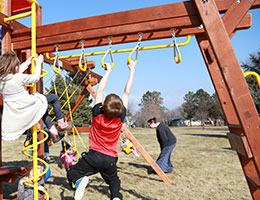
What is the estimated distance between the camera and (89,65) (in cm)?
→ 637

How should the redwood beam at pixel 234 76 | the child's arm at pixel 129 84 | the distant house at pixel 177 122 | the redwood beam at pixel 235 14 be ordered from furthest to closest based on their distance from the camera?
the distant house at pixel 177 122 → the child's arm at pixel 129 84 → the redwood beam at pixel 235 14 → the redwood beam at pixel 234 76

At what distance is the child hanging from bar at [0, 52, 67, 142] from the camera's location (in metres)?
2.81

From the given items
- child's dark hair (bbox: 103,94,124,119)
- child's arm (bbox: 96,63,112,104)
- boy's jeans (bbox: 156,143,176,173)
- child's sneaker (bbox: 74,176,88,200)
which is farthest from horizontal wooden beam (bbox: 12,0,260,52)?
boy's jeans (bbox: 156,143,176,173)

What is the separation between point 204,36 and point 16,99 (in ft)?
6.78

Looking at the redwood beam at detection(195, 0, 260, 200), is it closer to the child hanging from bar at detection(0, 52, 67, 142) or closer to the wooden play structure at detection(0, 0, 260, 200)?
the wooden play structure at detection(0, 0, 260, 200)

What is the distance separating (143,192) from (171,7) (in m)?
3.44

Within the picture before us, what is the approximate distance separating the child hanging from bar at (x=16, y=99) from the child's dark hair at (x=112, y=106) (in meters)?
0.68

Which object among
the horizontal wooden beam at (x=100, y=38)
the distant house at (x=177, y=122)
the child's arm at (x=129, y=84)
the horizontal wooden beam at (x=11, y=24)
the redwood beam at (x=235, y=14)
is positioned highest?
the distant house at (x=177, y=122)

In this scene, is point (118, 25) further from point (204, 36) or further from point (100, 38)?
point (204, 36)

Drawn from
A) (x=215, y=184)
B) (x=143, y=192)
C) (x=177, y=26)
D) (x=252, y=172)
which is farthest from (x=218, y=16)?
(x=215, y=184)

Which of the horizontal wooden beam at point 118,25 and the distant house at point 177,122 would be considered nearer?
the horizontal wooden beam at point 118,25

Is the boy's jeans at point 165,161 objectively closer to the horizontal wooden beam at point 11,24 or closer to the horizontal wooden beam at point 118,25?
the horizontal wooden beam at point 118,25

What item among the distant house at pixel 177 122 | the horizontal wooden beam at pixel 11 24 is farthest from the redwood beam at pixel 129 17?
the distant house at pixel 177 122

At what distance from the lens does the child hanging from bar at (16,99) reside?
9.22 feet
